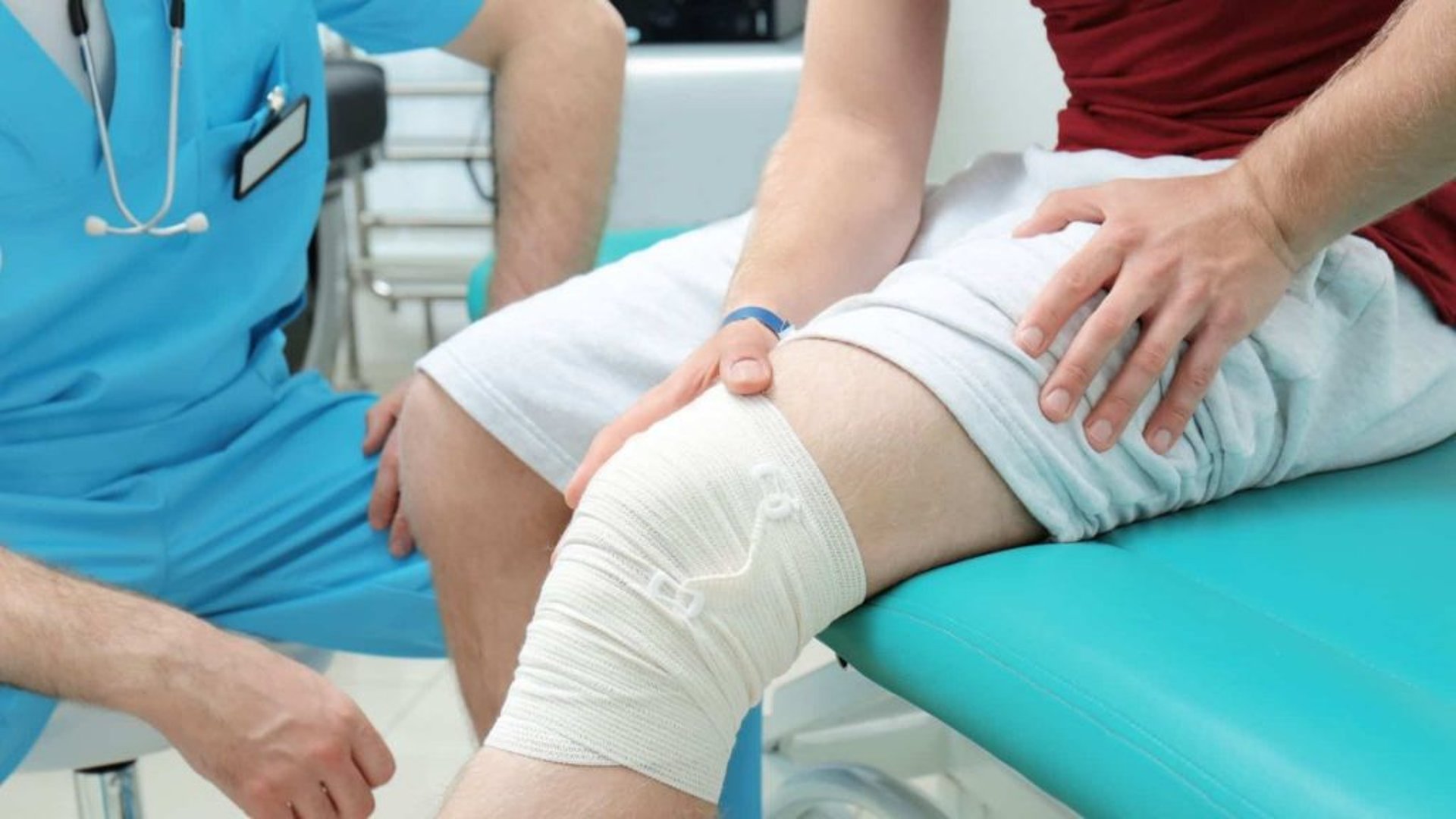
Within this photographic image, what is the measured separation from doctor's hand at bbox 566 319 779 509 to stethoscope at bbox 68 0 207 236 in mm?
508

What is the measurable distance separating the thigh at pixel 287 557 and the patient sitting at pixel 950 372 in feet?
0.94

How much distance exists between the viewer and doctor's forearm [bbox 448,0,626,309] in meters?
1.57

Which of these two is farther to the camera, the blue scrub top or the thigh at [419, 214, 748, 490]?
the blue scrub top

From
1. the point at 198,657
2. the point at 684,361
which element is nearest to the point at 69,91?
the point at 198,657

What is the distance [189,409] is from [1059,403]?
825 millimetres

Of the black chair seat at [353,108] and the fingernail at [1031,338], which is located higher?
the fingernail at [1031,338]

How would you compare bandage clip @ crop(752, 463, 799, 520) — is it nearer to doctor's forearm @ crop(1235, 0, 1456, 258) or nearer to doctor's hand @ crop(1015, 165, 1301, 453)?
doctor's hand @ crop(1015, 165, 1301, 453)

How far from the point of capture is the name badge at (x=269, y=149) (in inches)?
52.7

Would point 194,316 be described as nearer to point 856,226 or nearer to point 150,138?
point 150,138

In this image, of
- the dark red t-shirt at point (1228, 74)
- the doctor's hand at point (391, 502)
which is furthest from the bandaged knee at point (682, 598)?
the doctor's hand at point (391, 502)

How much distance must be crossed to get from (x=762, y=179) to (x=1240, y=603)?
51cm

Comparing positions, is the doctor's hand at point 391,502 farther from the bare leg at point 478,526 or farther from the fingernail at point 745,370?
the fingernail at point 745,370

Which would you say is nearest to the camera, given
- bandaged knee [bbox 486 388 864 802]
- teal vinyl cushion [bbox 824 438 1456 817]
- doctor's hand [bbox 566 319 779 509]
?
teal vinyl cushion [bbox 824 438 1456 817]

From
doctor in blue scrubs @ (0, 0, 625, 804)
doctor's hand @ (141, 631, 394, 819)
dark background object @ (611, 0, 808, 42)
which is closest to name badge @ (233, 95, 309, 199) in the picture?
doctor in blue scrubs @ (0, 0, 625, 804)
